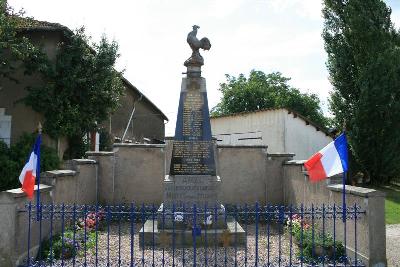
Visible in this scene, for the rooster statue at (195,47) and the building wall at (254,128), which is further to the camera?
the building wall at (254,128)

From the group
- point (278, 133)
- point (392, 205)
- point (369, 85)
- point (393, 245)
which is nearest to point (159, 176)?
point (393, 245)

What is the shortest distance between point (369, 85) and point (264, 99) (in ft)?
75.9

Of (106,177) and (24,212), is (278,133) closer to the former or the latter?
(106,177)

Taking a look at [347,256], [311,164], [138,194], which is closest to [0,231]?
[311,164]

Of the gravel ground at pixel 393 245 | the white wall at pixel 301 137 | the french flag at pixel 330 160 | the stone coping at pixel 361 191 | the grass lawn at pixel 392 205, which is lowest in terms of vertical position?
the gravel ground at pixel 393 245

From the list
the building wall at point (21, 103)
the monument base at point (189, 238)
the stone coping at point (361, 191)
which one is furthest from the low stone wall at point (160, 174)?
the stone coping at point (361, 191)

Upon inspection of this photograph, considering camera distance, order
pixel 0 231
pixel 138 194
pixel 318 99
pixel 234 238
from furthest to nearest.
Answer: pixel 318 99 < pixel 138 194 < pixel 234 238 < pixel 0 231

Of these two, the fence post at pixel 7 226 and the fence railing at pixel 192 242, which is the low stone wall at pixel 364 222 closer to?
the fence railing at pixel 192 242

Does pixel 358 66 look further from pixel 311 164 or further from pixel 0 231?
pixel 0 231

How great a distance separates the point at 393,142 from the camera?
1975cm

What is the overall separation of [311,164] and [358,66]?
14516 mm

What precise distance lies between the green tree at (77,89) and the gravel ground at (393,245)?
32.9ft

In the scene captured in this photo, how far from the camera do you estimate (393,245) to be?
9.30 meters

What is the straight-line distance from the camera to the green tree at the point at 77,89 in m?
14.8
